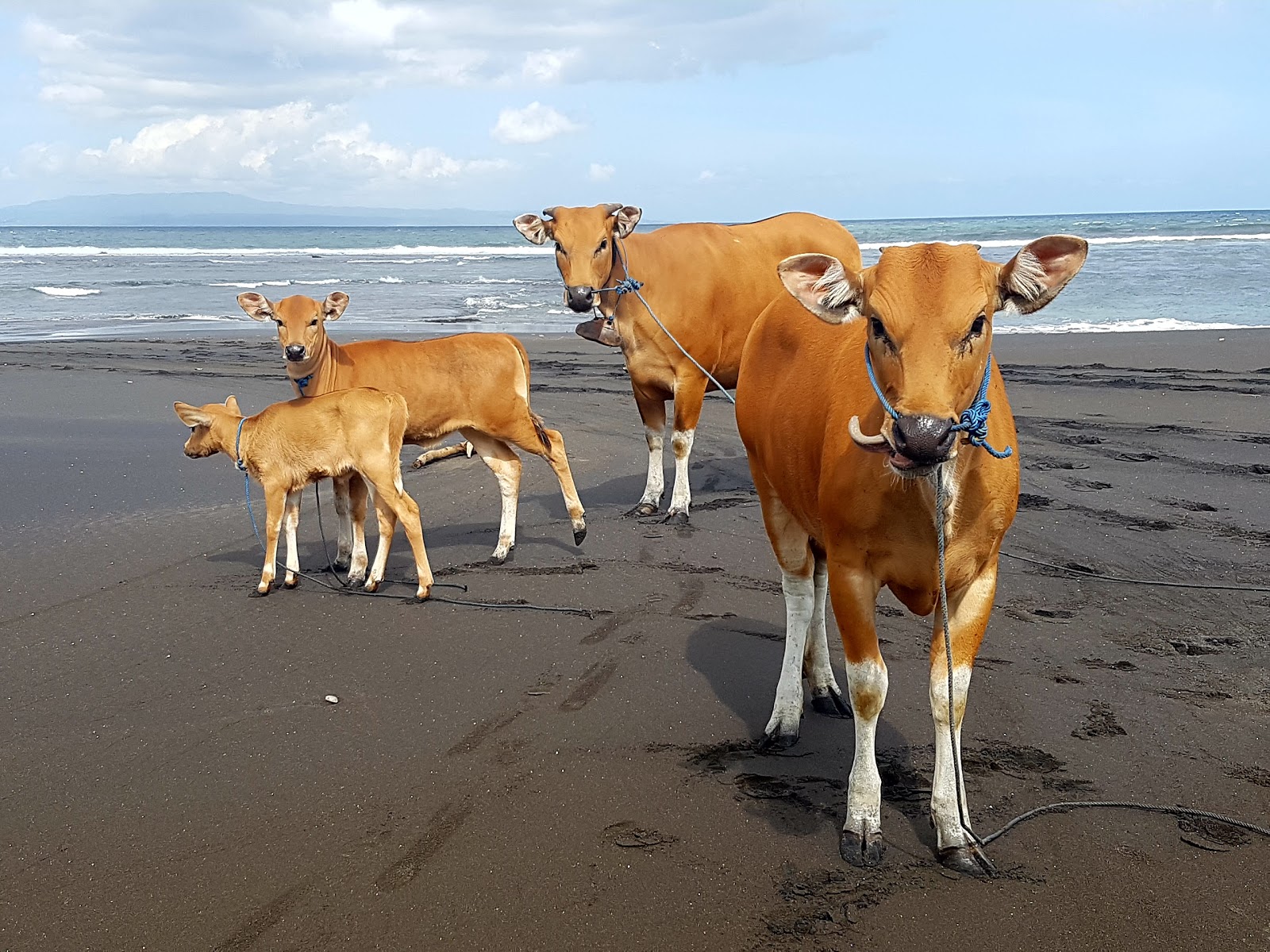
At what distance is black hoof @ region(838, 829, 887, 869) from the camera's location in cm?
421

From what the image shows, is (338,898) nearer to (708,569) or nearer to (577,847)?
(577,847)

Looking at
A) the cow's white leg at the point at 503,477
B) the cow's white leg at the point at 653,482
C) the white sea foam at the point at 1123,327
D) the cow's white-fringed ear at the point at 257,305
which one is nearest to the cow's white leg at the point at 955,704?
the cow's white leg at the point at 503,477

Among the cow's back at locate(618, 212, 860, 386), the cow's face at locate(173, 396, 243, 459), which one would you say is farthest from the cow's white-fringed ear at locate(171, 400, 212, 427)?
the cow's back at locate(618, 212, 860, 386)

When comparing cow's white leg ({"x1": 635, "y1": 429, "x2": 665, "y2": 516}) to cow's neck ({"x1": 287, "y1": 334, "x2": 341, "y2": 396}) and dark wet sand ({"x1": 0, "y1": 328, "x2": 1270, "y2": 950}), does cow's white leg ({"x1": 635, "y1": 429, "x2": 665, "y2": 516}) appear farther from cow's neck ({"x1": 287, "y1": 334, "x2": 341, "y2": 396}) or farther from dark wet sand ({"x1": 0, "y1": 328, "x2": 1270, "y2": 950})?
cow's neck ({"x1": 287, "y1": 334, "x2": 341, "y2": 396})

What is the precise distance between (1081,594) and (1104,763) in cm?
235

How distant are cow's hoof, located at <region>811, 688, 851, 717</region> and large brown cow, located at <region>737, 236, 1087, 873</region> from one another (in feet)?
1.18

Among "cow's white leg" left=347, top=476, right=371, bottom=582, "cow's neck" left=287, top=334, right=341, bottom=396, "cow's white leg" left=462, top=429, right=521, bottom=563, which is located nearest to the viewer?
"cow's white leg" left=347, top=476, right=371, bottom=582

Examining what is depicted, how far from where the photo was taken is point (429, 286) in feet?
128

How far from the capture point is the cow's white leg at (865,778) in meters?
4.24

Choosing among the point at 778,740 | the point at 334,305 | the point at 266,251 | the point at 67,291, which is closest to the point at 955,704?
the point at 778,740

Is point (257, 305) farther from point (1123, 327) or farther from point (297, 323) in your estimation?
point (1123, 327)

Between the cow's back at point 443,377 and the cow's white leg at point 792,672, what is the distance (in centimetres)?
405

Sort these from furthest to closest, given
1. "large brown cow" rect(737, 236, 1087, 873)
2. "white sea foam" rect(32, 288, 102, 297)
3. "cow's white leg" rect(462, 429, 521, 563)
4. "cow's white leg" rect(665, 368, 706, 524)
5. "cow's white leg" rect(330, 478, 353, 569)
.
Result: "white sea foam" rect(32, 288, 102, 297)
"cow's white leg" rect(665, 368, 706, 524)
"cow's white leg" rect(462, 429, 521, 563)
"cow's white leg" rect(330, 478, 353, 569)
"large brown cow" rect(737, 236, 1087, 873)

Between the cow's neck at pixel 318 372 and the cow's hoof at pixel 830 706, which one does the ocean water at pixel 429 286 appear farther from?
the cow's hoof at pixel 830 706
